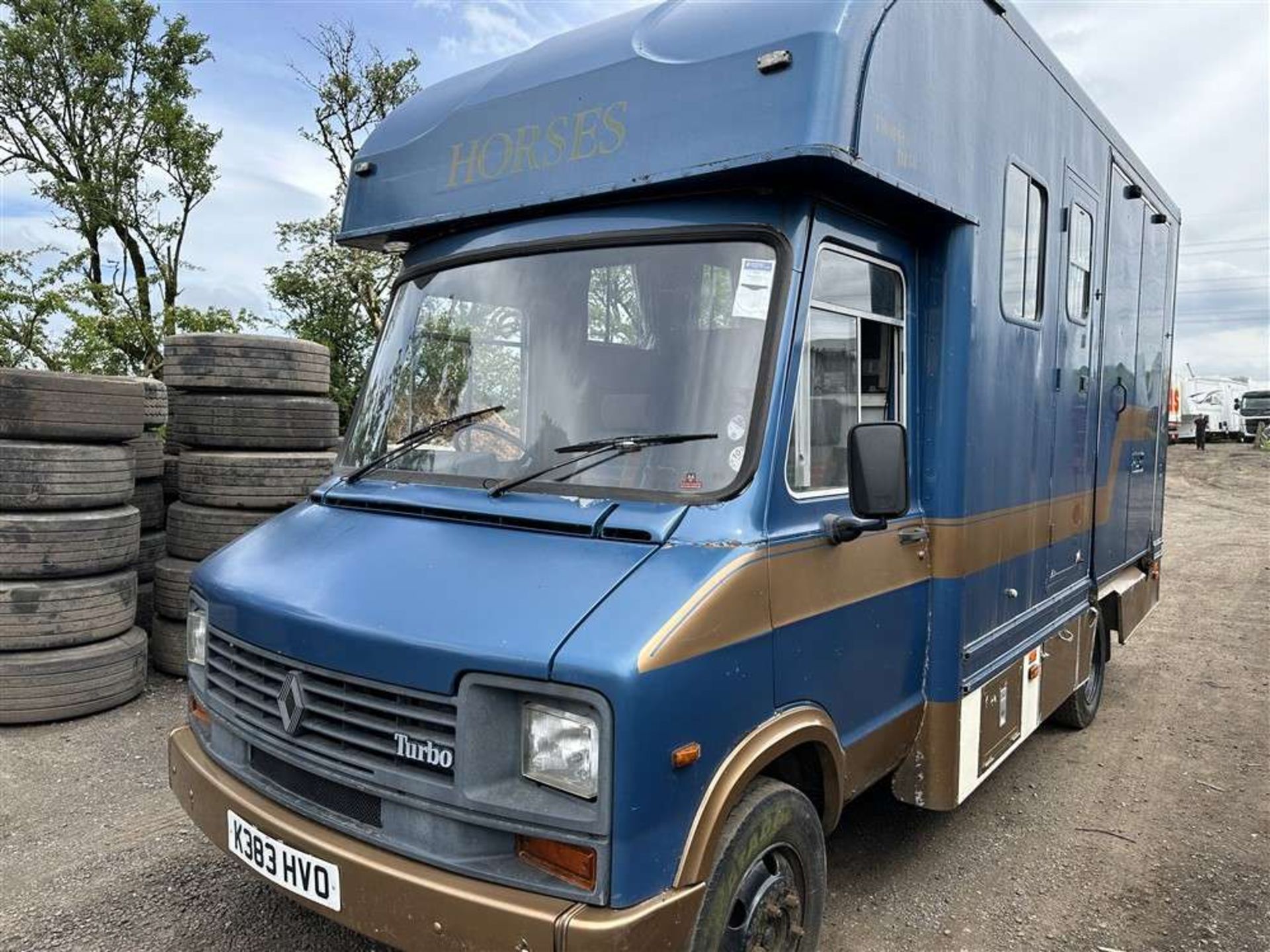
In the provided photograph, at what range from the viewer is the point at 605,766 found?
213 centimetres

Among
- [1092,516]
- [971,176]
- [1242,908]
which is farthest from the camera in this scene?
[1092,516]

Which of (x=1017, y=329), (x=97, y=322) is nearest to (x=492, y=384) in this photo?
(x=1017, y=329)

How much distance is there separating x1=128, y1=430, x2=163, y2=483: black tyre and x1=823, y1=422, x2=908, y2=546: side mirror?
540cm

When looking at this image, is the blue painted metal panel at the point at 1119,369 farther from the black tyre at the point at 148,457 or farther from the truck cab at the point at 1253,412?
the truck cab at the point at 1253,412

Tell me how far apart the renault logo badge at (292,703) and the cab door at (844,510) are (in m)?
1.35

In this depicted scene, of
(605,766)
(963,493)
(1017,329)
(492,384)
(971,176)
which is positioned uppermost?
(971,176)

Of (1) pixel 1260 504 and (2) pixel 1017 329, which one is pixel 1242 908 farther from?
(1) pixel 1260 504

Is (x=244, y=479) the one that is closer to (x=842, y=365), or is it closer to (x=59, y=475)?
(x=59, y=475)

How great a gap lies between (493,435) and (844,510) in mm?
1205

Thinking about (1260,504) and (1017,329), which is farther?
(1260,504)

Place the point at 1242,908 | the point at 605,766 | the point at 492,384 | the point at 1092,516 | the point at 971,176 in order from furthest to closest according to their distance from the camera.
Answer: the point at 1092,516, the point at 1242,908, the point at 971,176, the point at 492,384, the point at 605,766

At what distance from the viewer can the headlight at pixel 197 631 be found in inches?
121

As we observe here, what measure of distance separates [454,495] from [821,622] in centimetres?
125

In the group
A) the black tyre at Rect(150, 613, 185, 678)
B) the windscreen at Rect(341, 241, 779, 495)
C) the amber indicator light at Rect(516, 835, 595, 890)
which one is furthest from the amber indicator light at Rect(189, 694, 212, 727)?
the black tyre at Rect(150, 613, 185, 678)
